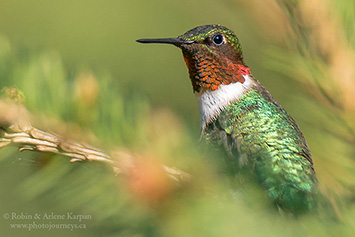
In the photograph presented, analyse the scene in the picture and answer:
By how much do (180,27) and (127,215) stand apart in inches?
62.3

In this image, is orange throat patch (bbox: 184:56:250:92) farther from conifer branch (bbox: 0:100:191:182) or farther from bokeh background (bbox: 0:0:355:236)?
conifer branch (bbox: 0:100:191:182)

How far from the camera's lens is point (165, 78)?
6.33 ft

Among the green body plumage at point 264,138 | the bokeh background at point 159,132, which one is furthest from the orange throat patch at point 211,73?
the bokeh background at point 159,132

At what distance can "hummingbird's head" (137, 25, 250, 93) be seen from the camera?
1689 millimetres

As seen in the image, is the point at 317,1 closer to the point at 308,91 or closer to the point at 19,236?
the point at 308,91

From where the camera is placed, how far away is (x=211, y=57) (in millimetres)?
1756

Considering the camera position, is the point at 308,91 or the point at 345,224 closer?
the point at 345,224

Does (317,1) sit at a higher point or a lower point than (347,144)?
higher

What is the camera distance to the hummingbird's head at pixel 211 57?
1689 millimetres

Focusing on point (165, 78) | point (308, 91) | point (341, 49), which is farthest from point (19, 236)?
point (341, 49)

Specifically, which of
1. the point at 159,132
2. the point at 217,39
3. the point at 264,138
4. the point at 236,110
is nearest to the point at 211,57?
the point at 217,39

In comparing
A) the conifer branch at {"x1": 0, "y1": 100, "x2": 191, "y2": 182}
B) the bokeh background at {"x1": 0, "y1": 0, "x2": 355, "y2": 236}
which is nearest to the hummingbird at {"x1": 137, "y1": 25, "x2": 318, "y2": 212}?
the bokeh background at {"x1": 0, "y1": 0, "x2": 355, "y2": 236}

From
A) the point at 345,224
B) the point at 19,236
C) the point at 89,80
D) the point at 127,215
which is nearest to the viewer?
the point at 345,224

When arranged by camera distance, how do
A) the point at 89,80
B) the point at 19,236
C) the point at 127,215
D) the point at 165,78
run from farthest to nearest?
the point at 19,236
the point at 165,78
the point at 89,80
the point at 127,215
